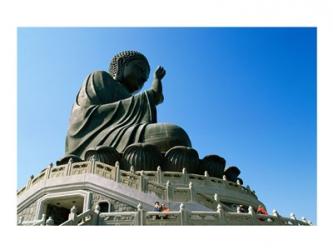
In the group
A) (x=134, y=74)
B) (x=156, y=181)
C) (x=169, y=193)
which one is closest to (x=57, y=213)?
(x=156, y=181)

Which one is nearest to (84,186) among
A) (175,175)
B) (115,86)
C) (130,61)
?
(175,175)

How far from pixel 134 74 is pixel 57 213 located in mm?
11543

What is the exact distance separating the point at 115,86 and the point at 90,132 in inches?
139

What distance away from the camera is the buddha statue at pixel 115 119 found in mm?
15133

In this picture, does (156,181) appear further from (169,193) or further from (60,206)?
(60,206)

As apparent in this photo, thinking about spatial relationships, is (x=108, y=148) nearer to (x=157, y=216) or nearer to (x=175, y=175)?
(x=175, y=175)

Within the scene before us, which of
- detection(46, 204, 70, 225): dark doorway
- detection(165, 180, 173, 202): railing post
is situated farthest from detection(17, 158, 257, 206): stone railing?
detection(46, 204, 70, 225): dark doorway

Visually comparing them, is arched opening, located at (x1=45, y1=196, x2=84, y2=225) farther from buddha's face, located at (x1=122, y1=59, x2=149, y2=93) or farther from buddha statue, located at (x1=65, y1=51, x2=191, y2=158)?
buddha's face, located at (x1=122, y1=59, x2=149, y2=93)

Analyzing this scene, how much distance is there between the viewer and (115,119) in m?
17.0

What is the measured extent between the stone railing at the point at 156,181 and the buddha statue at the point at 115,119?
109 inches

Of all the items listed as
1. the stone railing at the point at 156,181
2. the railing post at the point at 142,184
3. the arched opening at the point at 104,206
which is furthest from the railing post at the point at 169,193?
the arched opening at the point at 104,206

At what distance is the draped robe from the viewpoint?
51.6ft

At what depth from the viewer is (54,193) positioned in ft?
35.0

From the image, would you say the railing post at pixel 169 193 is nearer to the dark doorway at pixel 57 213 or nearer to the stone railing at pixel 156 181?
the stone railing at pixel 156 181
